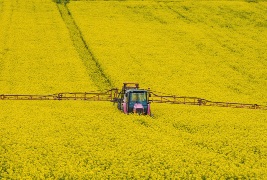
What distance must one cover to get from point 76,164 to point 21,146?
10.6 feet

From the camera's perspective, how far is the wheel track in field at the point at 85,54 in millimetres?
41775

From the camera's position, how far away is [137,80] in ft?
135

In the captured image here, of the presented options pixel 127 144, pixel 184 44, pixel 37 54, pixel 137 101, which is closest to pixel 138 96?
pixel 137 101

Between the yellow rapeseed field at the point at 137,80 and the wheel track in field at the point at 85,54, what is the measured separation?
41 centimetres

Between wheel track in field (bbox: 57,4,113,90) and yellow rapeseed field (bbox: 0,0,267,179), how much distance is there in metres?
0.41

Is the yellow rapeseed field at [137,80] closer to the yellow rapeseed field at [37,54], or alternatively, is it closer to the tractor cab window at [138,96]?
the yellow rapeseed field at [37,54]

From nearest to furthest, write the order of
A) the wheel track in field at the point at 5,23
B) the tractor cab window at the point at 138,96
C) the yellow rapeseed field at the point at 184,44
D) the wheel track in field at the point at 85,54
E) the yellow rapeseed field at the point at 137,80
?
the yellow rapeseed field at the point at 137,80 < the tractor cab window at the point at 138,96 < the yellow rapeseed field at the point at 184,44 < the wheel track in field at the point at 85,54 < the wheel track in field at the point at 5,23

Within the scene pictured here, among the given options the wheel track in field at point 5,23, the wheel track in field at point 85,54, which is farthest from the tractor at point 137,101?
the wheel track in field at point 5,23

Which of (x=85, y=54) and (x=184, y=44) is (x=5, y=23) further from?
(x=184, y=44)

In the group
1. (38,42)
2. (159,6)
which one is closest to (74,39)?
(38,42)

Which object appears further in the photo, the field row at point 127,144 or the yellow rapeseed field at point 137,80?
the yellow rapeseed field at point 137,80

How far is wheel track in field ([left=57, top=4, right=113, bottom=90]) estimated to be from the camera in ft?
137

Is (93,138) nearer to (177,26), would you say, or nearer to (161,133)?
(161,133)

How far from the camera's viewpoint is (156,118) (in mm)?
27625
